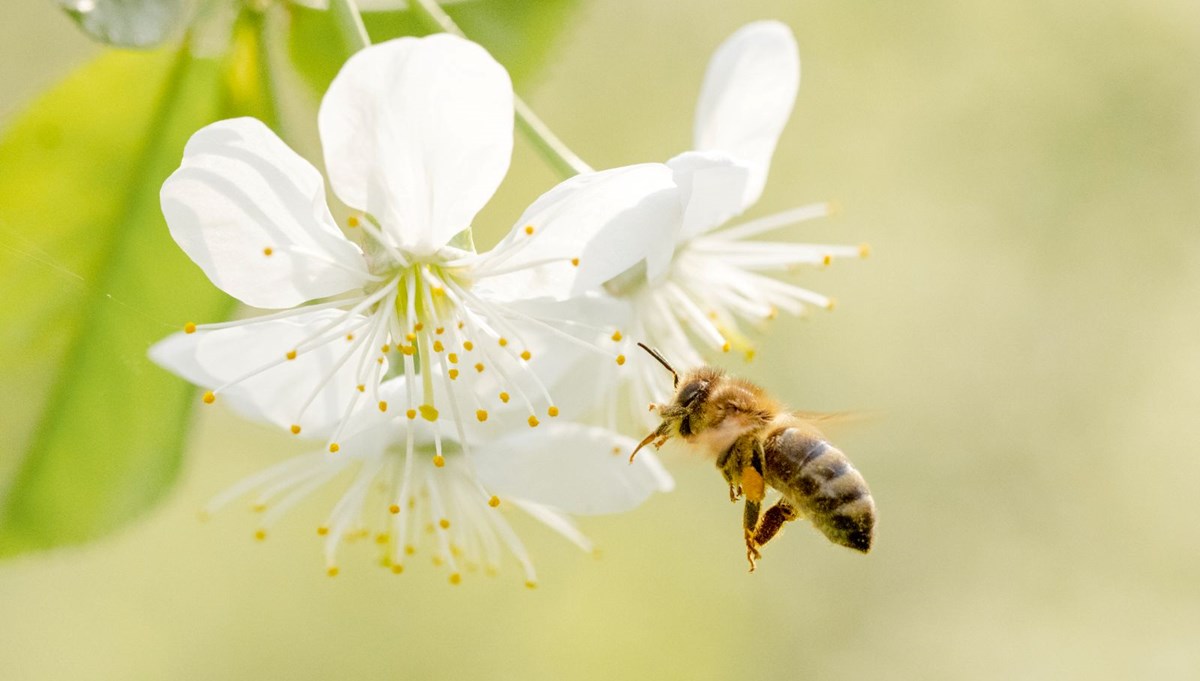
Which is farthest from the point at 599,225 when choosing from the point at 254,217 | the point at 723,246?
the point at 723,246

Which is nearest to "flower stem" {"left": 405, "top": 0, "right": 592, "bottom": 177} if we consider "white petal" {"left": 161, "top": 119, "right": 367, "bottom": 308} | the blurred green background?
"white petal" {"left": 161, "top": 119, "right": 367, "bottom": 308}

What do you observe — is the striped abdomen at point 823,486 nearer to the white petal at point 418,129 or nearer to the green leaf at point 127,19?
the white petal at point 418,129

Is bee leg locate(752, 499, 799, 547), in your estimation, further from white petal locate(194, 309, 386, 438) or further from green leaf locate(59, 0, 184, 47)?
green leaf locate(59, 0, 184, 47)

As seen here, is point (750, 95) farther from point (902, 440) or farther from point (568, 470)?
point (902, 440)

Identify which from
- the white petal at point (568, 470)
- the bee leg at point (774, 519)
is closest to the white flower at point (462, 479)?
the white petal at point (568, 470)

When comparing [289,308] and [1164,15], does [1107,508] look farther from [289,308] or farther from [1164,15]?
[289,308]
